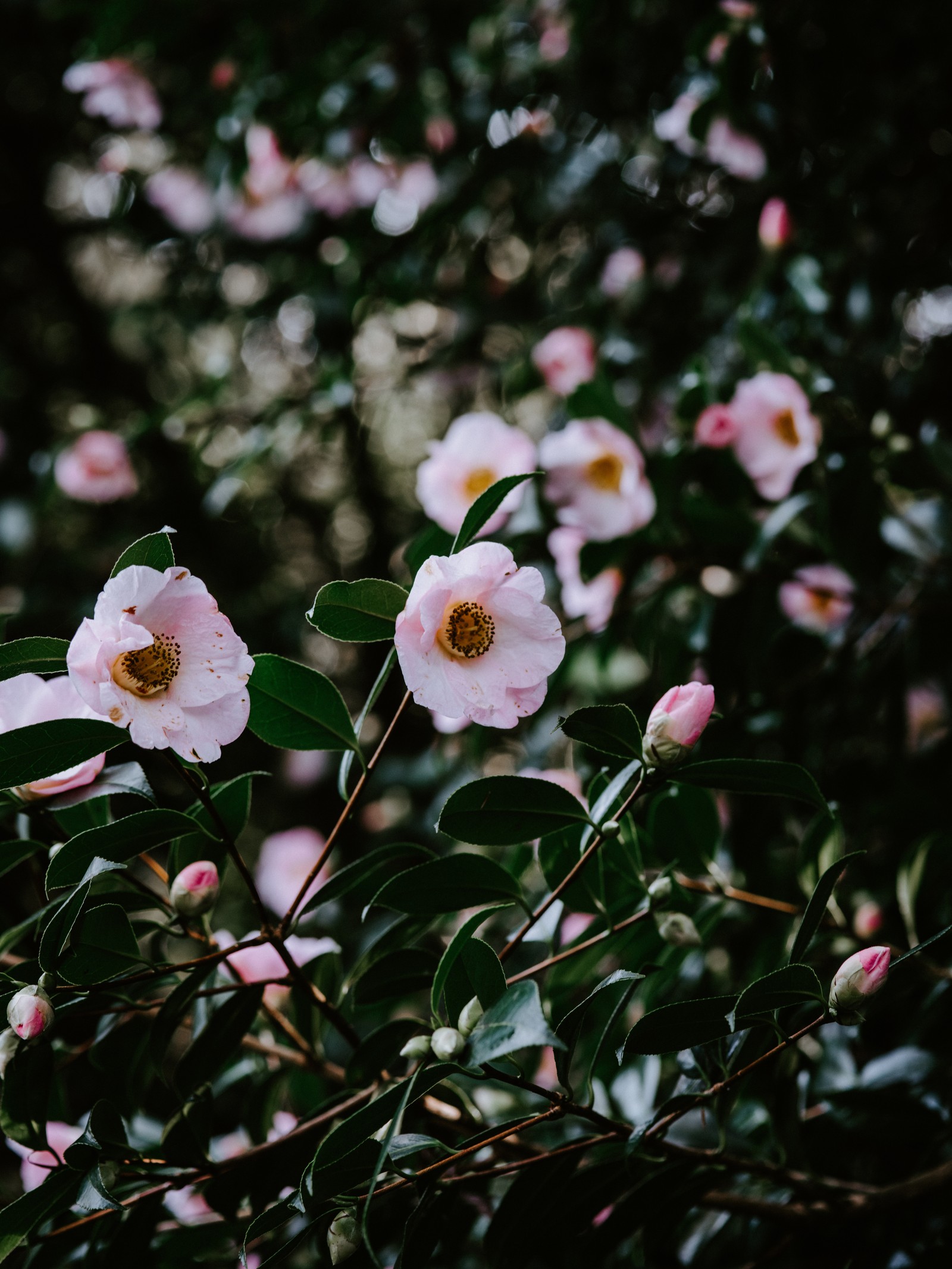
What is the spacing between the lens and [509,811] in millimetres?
538

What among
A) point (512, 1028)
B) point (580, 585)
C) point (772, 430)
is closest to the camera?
point (512, 1028)

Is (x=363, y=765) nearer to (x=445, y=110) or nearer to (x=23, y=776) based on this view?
(x=23, y=776)

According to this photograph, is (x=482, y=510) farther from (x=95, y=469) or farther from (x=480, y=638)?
(x=95, y=469)

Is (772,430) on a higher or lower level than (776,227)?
lower

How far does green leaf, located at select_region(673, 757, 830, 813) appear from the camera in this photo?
0.52 metres

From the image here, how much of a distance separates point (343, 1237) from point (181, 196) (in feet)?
7.15

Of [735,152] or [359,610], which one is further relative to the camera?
[735,152]

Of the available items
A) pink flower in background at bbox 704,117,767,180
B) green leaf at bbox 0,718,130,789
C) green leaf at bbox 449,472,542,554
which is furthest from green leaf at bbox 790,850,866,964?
pink flower in background at bbox 704,117,767,180

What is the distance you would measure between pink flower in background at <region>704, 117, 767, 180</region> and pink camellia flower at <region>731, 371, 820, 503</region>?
511mm

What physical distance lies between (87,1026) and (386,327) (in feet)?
4.98

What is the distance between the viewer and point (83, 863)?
1.68ft

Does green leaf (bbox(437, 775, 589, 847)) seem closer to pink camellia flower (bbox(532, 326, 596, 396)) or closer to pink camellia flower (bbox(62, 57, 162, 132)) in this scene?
pink camellia flower (bbox(532, 326, 596, 396))

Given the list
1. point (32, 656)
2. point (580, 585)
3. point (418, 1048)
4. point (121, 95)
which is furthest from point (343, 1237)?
point (121, 95)

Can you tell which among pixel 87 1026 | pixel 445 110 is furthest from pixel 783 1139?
pixel 445 110
